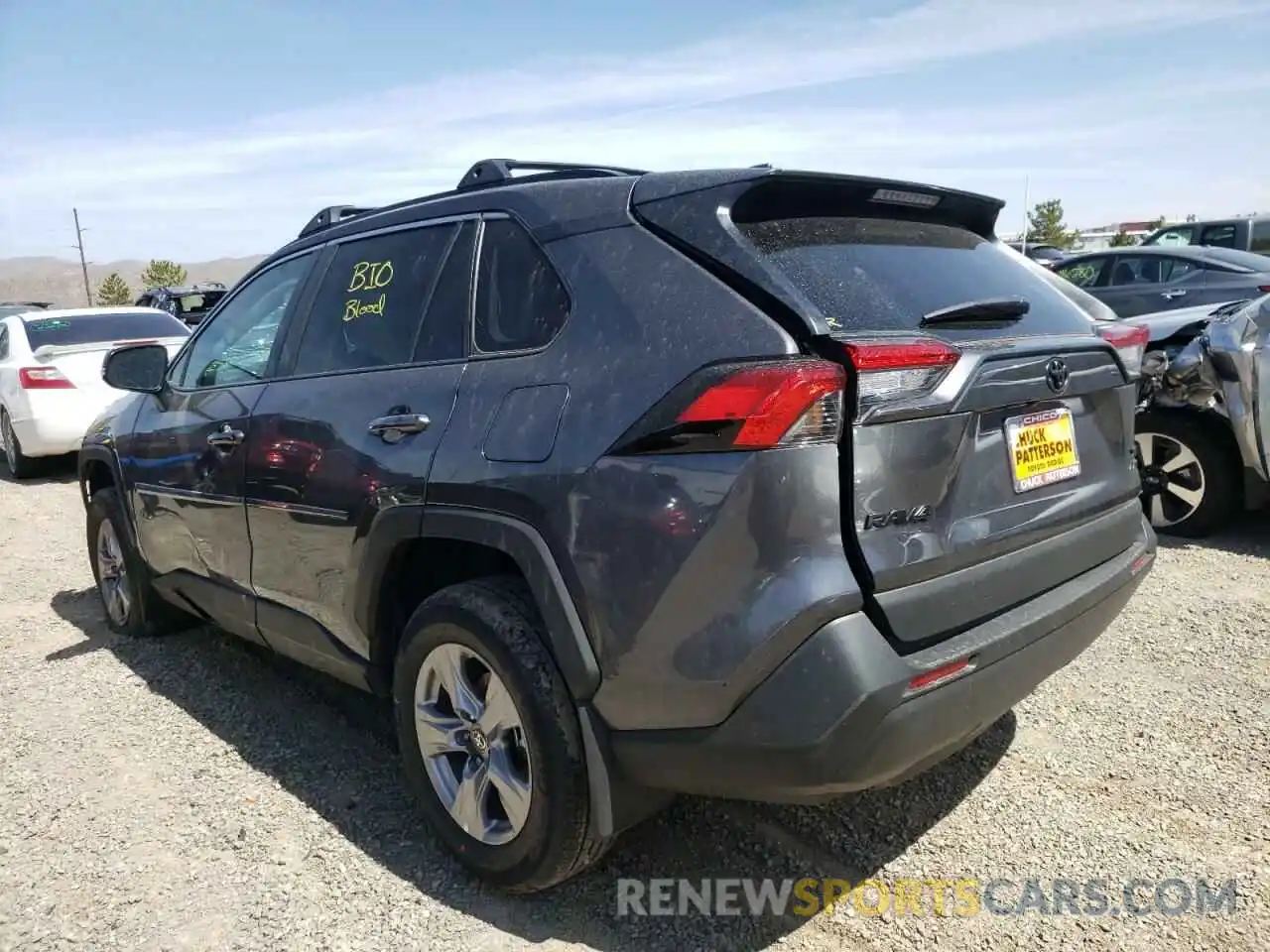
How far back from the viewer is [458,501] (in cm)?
248

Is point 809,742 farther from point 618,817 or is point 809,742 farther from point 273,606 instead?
point 273,606

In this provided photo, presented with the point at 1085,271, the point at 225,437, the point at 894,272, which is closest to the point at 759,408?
the point at 894,272

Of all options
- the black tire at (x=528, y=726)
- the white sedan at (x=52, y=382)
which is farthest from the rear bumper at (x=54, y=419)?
the black tire at (x=528, y=726)

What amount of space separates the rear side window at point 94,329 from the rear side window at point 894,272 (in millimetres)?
8944

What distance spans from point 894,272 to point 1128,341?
98cm

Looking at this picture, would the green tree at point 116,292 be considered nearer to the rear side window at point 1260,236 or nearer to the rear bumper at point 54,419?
the rear bumper at point 54,419

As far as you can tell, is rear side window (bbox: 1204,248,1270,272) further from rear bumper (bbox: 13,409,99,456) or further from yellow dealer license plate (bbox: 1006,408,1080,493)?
rear bumper (bbox: 13,409,99,456)

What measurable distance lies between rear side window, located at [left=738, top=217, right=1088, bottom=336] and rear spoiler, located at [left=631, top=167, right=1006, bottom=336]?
0.04 m

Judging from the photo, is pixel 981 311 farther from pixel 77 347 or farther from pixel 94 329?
pixel 94 329

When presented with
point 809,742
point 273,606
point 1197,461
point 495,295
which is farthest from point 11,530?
point 1197,461

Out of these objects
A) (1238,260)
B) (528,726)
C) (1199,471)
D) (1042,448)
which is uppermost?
(1238,260)

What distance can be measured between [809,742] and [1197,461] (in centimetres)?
421

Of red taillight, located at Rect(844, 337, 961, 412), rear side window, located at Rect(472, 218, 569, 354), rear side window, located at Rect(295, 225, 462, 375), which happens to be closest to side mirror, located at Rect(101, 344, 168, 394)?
rear side window, located at Rect(295, 225, 462, 375)

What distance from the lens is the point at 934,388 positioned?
210 cm
